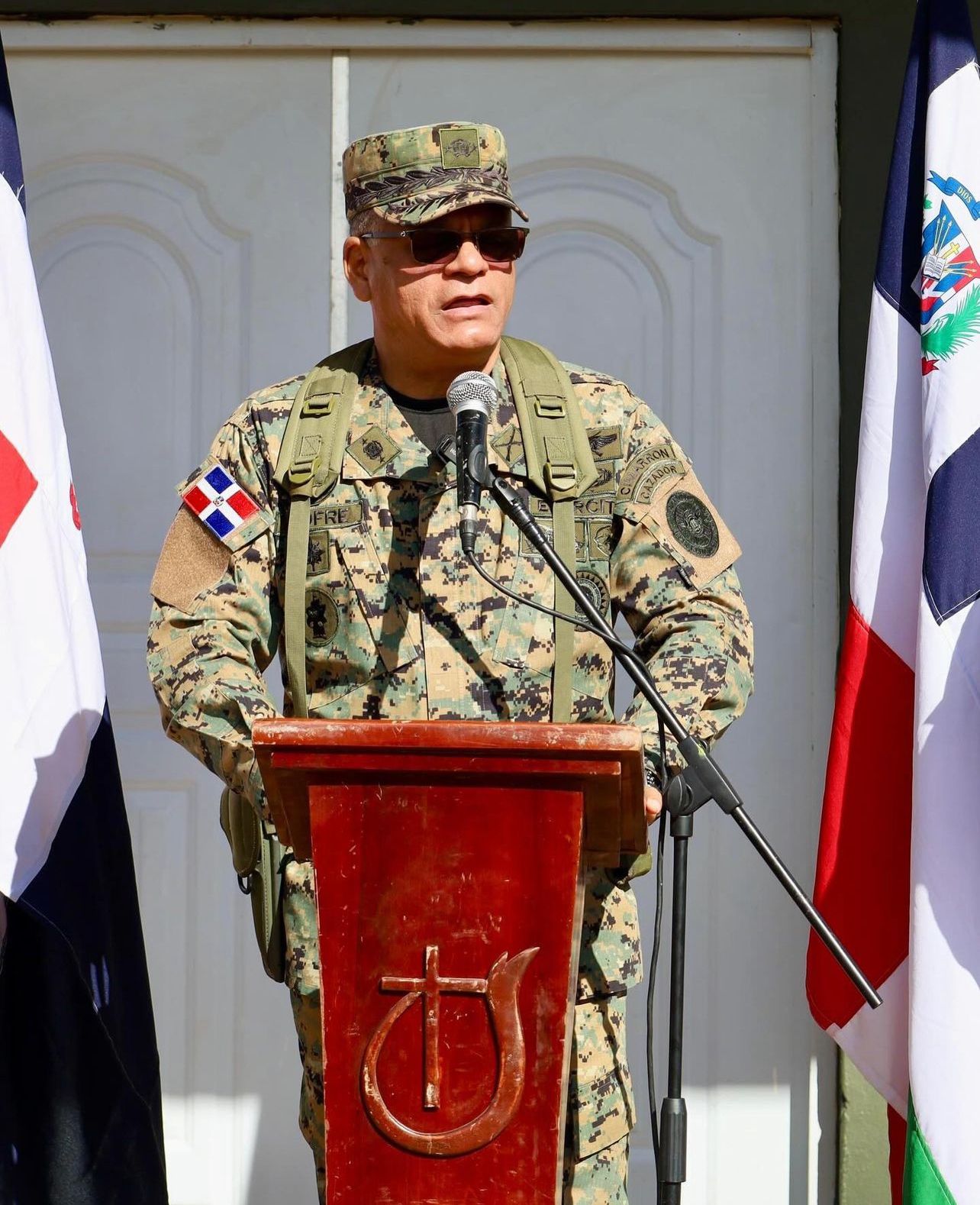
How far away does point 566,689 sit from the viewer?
9.18ft

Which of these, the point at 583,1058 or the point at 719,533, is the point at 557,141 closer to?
the point at 719,533

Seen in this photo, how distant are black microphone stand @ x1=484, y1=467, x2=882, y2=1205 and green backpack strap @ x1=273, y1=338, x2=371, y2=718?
614 mm

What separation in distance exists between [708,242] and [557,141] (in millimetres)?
388

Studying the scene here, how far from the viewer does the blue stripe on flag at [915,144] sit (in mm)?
3205

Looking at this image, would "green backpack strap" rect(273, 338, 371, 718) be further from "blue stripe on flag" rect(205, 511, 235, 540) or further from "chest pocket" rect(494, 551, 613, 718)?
"chest pocket" rect(494, 551, 613, 718)

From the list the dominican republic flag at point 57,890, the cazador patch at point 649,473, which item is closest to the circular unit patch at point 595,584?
the cazador patch at point 649,473

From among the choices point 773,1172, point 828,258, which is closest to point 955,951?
point 773,1172

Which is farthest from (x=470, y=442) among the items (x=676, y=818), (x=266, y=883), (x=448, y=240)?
(x=266, y=883)

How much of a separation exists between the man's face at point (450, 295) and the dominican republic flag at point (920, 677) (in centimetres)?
74

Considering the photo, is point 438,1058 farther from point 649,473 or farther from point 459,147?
point 459,147

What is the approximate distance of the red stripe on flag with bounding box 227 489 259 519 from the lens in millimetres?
2865

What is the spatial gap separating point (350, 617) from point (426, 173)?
697 millimetres

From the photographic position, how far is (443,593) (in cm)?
285

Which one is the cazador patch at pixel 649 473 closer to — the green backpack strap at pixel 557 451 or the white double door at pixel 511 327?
the green backpack strap at pixel 557 451
